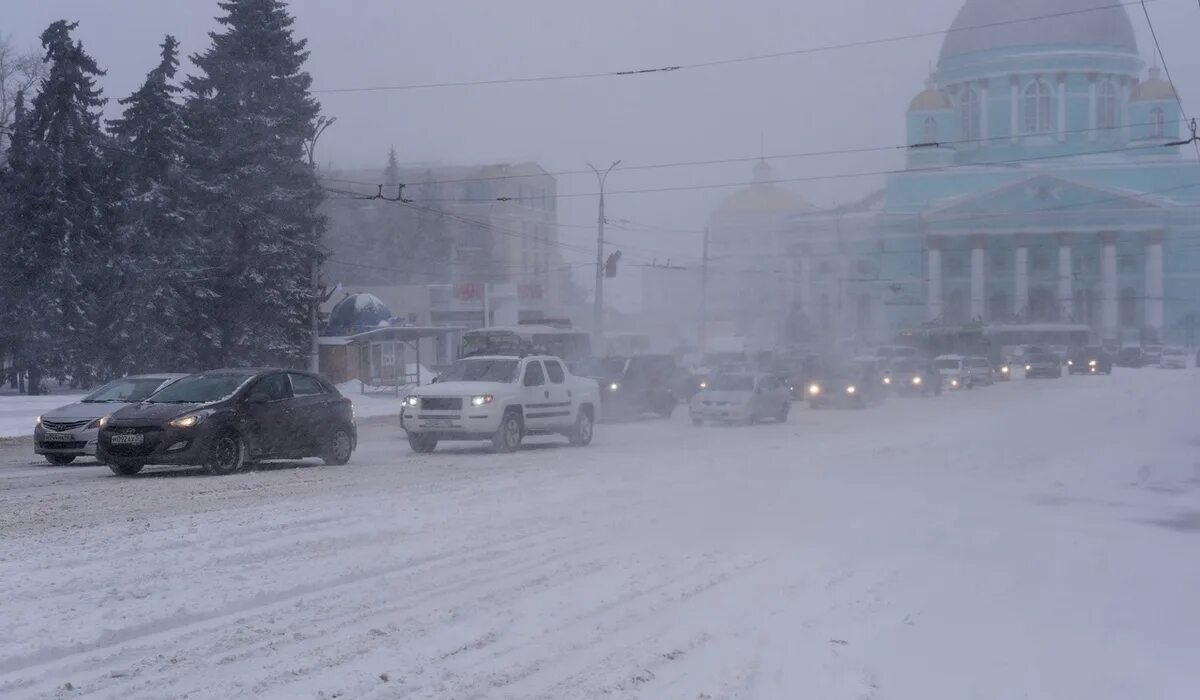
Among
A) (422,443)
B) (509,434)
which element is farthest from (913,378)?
(422,443)

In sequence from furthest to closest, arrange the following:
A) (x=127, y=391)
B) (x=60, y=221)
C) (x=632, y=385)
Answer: (x=60, y=221) < (x=632, y=385) < (x=127, y=391)

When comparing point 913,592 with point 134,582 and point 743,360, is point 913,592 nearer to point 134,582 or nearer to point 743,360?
point 134,582

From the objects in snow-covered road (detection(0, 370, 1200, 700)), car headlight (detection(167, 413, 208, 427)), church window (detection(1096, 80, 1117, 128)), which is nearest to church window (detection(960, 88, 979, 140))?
church window (detection(1096, 80, 1117, 128))

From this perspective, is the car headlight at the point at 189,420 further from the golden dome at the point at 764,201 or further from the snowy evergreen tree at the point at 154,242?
the golden dome at the point at 764,201

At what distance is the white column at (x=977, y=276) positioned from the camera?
90000 mm

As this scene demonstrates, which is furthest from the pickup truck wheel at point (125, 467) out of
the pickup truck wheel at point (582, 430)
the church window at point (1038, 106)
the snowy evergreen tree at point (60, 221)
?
the church window at point (1038, 106)

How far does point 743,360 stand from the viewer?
53.3 meters

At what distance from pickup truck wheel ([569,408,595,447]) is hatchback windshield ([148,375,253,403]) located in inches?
274

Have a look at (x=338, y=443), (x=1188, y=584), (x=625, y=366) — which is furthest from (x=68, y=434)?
(x=625, y=366)

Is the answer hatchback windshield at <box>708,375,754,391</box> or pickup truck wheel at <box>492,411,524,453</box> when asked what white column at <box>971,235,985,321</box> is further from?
pickup truck wheel at <box>492,411,524,453</box>

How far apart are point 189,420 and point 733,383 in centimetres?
1747

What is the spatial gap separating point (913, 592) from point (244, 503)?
290 inches

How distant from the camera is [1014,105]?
93.2 m

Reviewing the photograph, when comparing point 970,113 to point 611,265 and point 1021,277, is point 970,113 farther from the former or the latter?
point 611,265
